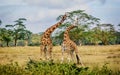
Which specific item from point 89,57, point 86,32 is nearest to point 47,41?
point 89,57

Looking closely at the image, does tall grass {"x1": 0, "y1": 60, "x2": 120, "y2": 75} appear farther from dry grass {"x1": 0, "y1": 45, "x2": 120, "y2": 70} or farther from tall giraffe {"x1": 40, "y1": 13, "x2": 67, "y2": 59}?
tall giraffe {"x1": 40, "y1": 13, "x2": 67, "y2": 59}

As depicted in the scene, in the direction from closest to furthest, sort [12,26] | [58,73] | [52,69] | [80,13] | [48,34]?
[58,73]
[52,69]
[48,34]
[80,13]
[12,26]

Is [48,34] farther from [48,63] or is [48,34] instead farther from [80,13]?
[80,13]

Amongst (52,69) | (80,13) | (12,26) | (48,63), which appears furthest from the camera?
(12,26)

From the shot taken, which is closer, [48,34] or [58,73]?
[58,73]

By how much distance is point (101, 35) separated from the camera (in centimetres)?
8675

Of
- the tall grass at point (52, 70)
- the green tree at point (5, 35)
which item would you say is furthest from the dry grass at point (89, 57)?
the green tree at point (5, 35)

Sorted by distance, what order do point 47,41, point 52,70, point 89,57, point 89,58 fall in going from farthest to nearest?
point 89,57
point 89,58
point 47,41
point 52,70

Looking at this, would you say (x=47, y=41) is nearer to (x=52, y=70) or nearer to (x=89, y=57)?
(x=89, y=57)

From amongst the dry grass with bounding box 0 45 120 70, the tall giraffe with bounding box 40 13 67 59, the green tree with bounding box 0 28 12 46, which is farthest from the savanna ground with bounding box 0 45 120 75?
the green tree with bounding box 0 28 12 46

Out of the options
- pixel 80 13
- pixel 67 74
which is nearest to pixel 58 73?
pixel 67 74

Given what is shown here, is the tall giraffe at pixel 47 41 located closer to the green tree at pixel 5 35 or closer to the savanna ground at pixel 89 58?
the savanna ground at pixel 89 58

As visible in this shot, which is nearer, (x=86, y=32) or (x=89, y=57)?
(x=89, y=57)

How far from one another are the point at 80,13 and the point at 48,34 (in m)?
55.3
